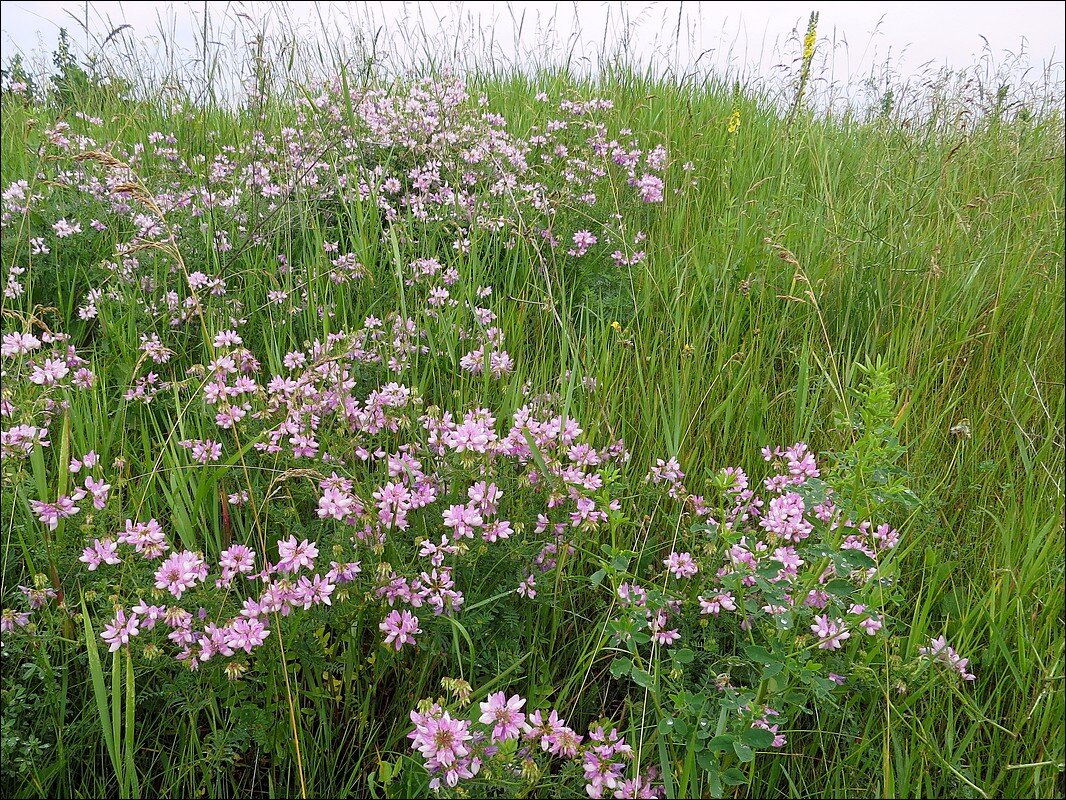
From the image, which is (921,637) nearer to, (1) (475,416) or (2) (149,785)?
(1) (475,416)

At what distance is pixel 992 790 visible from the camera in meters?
1.59

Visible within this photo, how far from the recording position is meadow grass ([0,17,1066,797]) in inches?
64.3

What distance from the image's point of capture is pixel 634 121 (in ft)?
15.9

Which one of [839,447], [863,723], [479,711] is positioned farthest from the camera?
[839,447]

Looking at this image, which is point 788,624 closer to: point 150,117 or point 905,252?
point 905,252

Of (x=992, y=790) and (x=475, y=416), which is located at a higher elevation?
(x=475, y=416)

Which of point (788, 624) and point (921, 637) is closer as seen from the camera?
point (788, 624)

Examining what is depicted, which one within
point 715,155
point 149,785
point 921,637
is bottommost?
point 149,785

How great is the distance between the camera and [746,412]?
255cm

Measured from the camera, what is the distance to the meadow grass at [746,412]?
1.63 meters

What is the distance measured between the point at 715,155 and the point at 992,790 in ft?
12.5

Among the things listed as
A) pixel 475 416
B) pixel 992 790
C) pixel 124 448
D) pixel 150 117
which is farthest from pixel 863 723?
pixel 150 117

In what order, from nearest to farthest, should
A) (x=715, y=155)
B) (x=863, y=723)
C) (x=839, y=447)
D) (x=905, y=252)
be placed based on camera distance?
(x=863, y=723), (x=839, y=447), (x=905, y=252), (x=715, y=155)

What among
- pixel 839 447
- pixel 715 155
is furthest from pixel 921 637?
pixel 715 155
